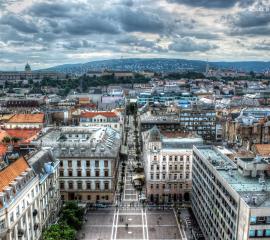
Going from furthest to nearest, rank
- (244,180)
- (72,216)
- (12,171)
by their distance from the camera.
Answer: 1. (72,216)
2. (12,171)
3. (244,180)

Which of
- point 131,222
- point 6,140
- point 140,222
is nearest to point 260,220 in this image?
point 140,222

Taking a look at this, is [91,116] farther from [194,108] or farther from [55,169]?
[55,169]

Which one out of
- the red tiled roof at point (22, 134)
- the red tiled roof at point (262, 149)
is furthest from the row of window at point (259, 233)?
the red tiled roof at point (22, 134)

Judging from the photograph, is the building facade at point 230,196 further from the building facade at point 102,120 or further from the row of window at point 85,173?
the building facade at point 102,120

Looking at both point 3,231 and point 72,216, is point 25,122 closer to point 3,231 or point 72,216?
point 72,216

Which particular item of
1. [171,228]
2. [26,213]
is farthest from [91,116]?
[26,213]

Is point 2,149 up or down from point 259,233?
up

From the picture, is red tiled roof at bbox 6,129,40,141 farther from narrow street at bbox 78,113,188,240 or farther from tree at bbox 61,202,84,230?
tree at bbox 61,202,84,230
